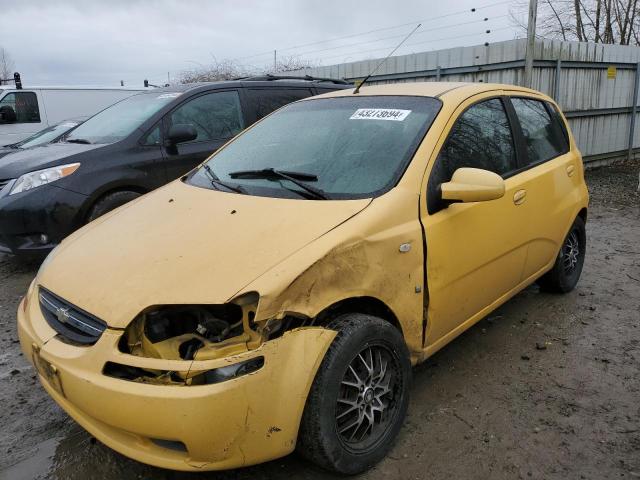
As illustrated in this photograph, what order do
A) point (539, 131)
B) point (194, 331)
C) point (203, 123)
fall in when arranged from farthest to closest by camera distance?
point (203, 123) < point (539, 131) < point (194, 331)

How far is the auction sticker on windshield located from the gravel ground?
4.98 ft

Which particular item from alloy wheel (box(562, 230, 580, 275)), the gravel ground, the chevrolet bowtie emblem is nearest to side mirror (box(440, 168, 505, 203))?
the gravel ground

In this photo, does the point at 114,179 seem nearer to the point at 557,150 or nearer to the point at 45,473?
the point at 45,473

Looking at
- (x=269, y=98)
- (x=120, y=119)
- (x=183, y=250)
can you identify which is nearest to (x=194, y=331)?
(x=183, y=250)

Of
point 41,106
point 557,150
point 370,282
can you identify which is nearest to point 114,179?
point 370,282

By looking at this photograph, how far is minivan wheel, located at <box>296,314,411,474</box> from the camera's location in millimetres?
2080

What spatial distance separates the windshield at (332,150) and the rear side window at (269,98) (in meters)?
2.60

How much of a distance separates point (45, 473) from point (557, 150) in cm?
387

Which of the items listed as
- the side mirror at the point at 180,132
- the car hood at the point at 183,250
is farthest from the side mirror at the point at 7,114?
the car hood at the point at 183,250

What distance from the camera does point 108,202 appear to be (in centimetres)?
489

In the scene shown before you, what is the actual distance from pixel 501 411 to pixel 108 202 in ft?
12.5

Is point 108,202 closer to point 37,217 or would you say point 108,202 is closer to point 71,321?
point 37,217

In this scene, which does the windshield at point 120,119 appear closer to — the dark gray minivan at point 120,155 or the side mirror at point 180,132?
the dark gray minivan at point 120,155

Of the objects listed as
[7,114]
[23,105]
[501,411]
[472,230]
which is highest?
[23,105]
